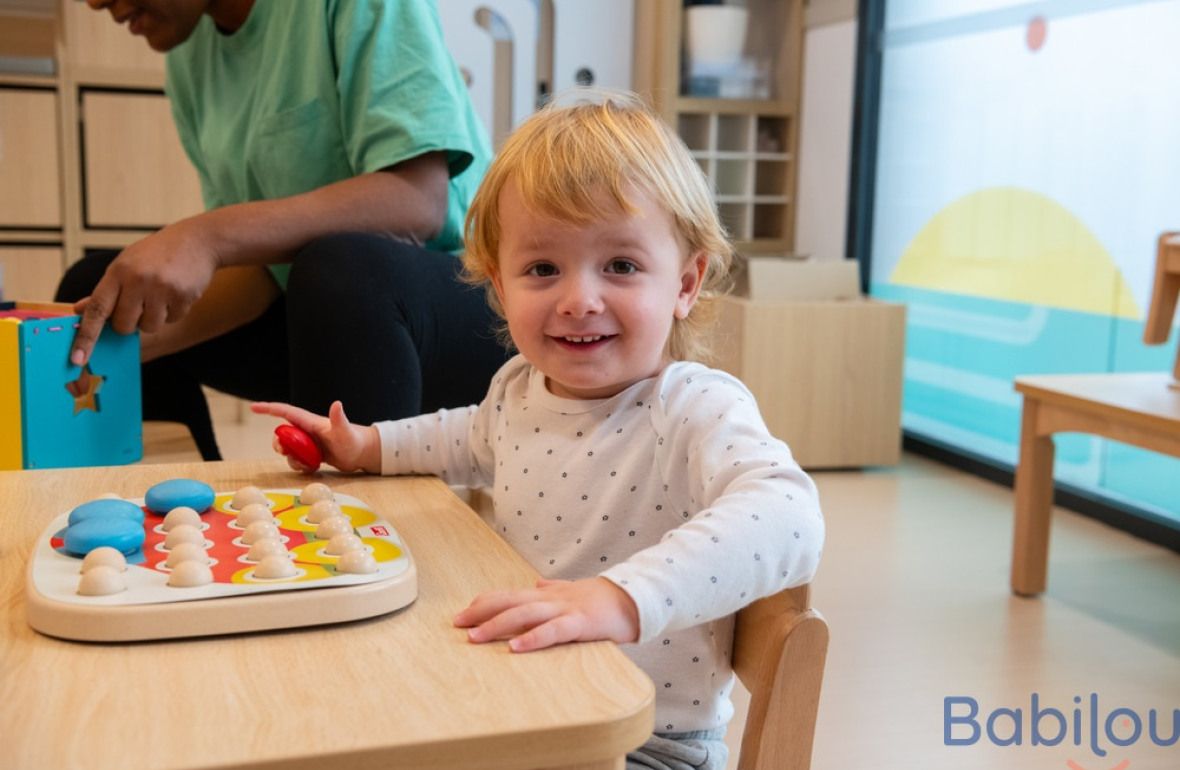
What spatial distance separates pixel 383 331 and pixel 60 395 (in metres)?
0.30

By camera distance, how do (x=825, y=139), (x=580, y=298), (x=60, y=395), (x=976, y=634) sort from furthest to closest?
(x=825, y=139), (x=976, y=634), (x=60, y=395), (x=580, y=298)

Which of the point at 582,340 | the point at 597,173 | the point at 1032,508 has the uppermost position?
the point at 597,173

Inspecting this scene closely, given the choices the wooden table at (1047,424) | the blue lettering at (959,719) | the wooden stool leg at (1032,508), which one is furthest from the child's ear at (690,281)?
the wooden stool leg at (1032,508)

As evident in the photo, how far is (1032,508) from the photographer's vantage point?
190 centimetres

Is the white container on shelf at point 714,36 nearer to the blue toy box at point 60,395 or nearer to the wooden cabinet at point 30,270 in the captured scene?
the wooden cabinet at point 30,270

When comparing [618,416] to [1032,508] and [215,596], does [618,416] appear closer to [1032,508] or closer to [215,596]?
[215,596]

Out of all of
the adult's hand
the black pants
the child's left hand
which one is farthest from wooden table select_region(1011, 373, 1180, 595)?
the child's left hand

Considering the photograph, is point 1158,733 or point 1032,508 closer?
point 1158,733

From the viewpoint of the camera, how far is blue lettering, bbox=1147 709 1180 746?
4.49ft

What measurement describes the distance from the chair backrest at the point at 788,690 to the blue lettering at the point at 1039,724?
2.88ft

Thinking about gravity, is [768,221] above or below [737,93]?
below

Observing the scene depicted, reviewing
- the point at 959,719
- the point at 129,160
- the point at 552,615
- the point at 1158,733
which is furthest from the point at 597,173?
the point at 129,160

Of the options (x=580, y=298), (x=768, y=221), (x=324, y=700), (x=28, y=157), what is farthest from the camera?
(x=768, y=221)

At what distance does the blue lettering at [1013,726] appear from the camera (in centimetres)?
137
